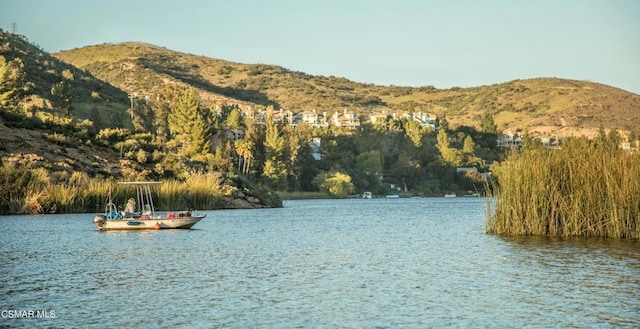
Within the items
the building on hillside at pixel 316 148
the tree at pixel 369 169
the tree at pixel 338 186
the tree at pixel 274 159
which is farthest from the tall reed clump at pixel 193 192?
the building on hillside at pixel 316 148

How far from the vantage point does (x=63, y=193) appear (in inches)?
2459

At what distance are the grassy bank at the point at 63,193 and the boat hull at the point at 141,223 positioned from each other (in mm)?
7248

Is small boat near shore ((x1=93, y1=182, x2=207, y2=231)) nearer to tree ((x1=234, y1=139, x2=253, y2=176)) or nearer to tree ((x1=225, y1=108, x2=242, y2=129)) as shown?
tree ((x1=234, y1=139, x2=253, y2=176))

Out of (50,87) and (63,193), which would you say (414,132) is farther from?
(63,193)

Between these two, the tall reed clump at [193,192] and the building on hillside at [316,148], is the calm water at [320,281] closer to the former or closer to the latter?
the tall reed clump at [193,192]

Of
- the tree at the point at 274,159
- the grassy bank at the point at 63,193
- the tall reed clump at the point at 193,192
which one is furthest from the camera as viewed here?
the tree at the point at 274,159

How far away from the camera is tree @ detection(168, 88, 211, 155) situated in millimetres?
107750

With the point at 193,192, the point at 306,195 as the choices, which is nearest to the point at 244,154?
the point at 306,195

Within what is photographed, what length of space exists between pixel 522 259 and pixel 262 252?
1146 cm

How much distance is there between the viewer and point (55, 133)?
77438mm

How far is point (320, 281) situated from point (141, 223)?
24.8 m

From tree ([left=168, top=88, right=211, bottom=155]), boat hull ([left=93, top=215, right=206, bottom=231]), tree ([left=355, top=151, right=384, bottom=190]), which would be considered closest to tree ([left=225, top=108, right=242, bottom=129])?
tree ([left=355, top=151, right=384, bottom=190])

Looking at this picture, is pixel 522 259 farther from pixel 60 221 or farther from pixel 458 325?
pixel 60 221

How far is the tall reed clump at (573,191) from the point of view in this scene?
3338 centimetres
